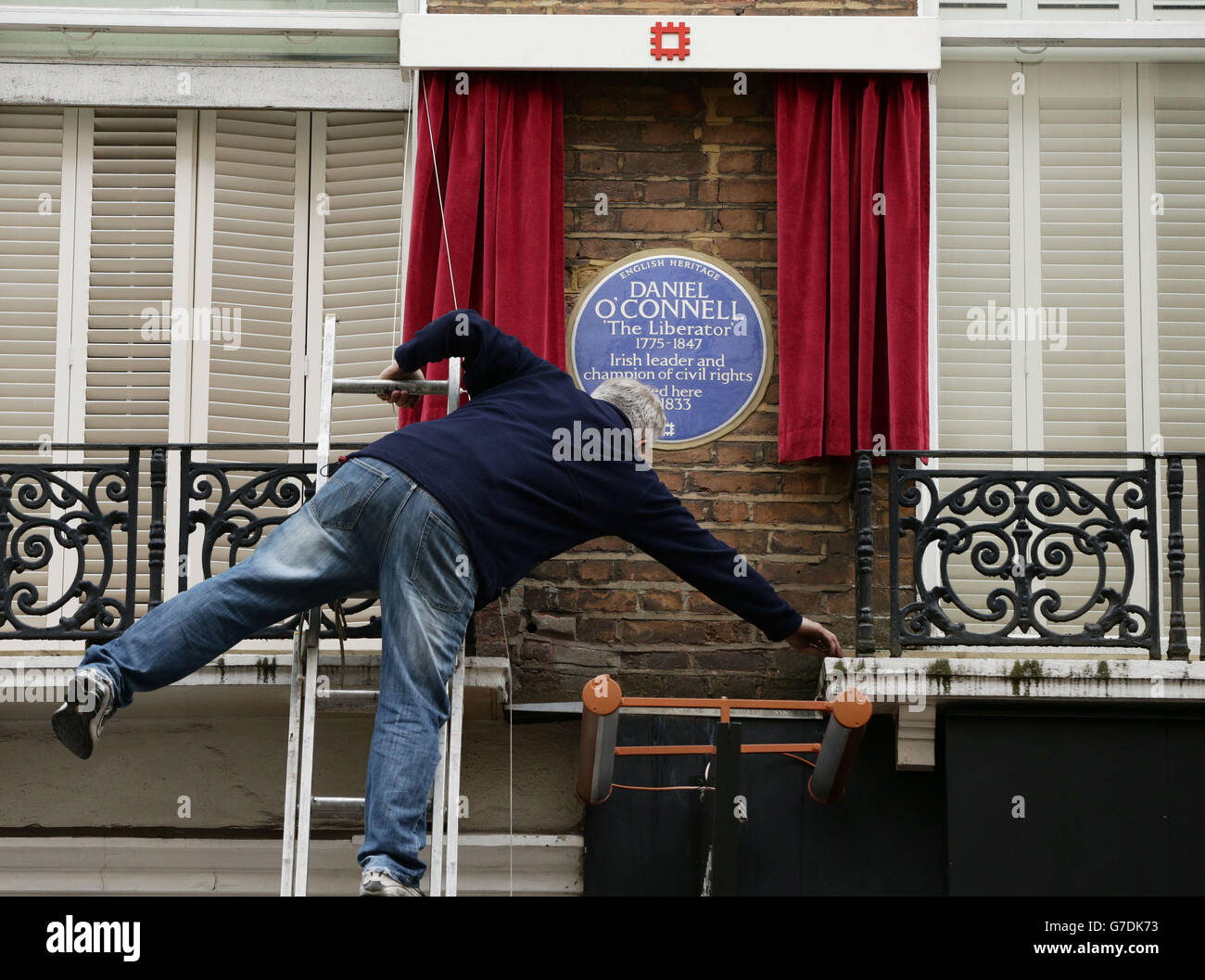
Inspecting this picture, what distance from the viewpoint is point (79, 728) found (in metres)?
5.49

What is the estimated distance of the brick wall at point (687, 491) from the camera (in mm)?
7738

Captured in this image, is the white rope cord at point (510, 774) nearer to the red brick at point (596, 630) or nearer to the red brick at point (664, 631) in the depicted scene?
the red brick at point (596, 630)

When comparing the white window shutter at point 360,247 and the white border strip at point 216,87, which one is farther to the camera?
the white border strip at point 216,87

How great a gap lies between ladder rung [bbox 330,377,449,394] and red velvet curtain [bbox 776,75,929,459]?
1.90 m

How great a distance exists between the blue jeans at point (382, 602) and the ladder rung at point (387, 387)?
600 mm

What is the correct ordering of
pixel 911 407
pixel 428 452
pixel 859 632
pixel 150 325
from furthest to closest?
pixel 150 325, pixel 911 407, pixel 859 632, pixel 428 452

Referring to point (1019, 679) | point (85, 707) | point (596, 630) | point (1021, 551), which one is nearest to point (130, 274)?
point (596, 630)

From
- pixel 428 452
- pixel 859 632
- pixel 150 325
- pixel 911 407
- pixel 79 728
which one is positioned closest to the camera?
pixel 79 728

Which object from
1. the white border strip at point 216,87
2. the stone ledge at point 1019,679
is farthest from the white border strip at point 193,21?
the stone ledge at point 1019,679

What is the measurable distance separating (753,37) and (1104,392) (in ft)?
7.62

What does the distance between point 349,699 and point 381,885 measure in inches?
45.2

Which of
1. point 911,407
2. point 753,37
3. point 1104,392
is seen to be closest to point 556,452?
point 911,407

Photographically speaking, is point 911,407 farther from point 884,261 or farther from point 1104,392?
point 1104,392
